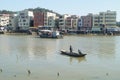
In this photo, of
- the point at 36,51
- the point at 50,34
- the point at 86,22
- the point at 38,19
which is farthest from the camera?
the point at 38,19

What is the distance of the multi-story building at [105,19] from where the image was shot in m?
94.0

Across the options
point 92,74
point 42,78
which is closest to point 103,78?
point 92,74

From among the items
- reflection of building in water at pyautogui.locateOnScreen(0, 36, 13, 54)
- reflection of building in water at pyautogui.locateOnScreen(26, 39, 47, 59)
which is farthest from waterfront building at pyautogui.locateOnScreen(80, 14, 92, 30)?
reflection of building in water at pyautogui.locateOnScreen(26, 39, 47, 59)

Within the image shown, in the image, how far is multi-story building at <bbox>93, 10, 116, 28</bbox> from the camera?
308ft

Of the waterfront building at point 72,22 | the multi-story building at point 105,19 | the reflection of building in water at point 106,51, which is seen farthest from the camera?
the waterfront building at point 72,22

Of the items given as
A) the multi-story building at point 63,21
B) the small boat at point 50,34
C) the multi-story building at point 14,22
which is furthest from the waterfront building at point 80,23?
the small boat at point 50,34

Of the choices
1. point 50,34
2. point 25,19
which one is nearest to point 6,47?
point 50,34

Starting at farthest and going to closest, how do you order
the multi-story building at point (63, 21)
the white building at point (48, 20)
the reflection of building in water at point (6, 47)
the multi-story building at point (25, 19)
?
the multi-story building at point (25, 19), the white building at point (48, 20), the multi-story building at point (63, 21), the reflection of building in water at point (6, 47)

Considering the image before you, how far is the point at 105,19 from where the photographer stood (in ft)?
309

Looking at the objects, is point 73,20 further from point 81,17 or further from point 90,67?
point 90,67

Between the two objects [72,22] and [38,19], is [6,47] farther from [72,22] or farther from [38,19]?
[72,22]

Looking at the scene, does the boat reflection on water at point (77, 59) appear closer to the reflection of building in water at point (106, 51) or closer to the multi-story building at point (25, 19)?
the reflection of building in water at point (106, 51)

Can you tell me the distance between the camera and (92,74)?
66.2ft

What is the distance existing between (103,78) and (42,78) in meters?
3.62
